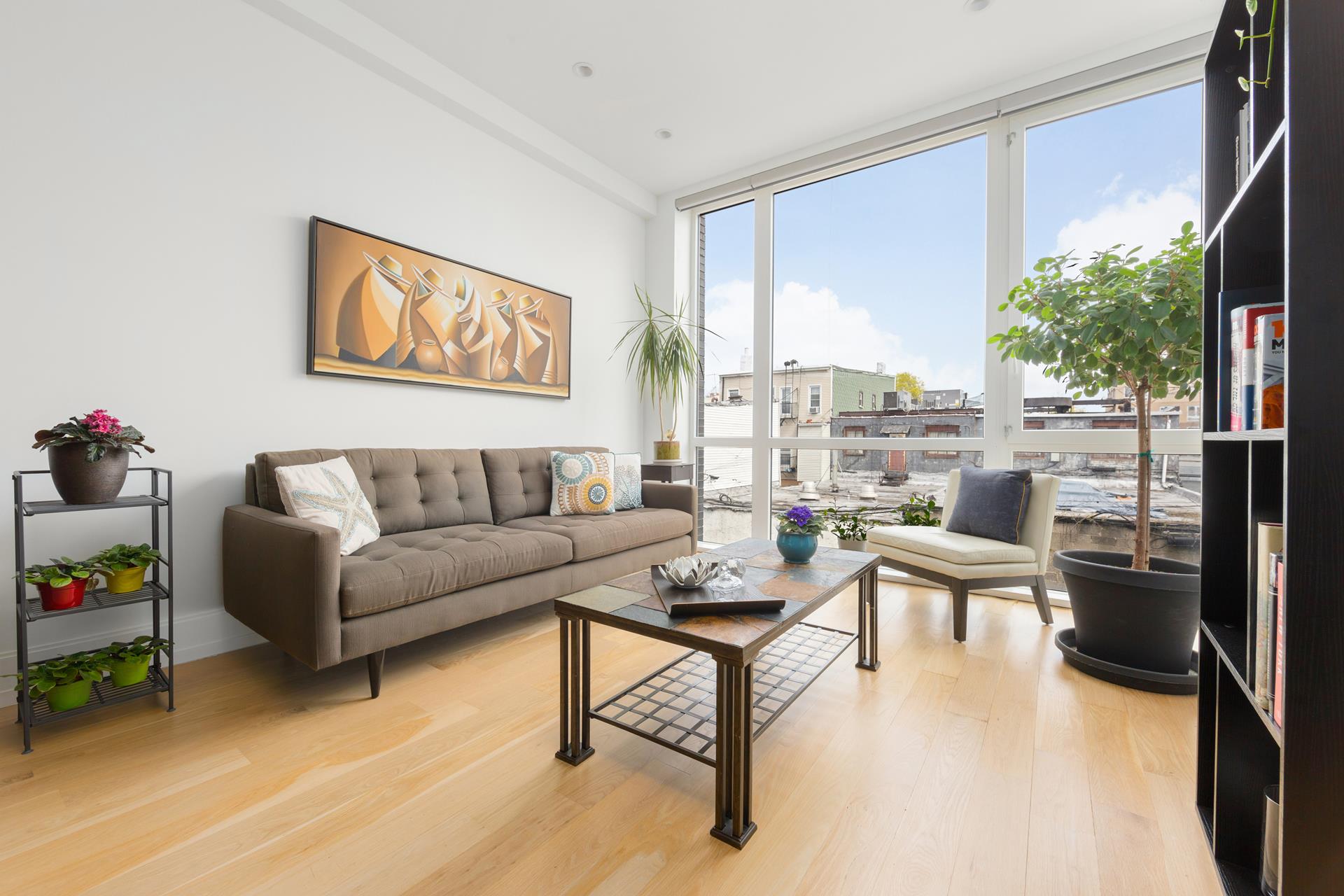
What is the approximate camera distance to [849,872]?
123 centimetres

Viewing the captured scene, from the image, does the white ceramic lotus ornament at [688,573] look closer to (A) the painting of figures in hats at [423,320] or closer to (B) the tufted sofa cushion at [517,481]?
(B) the tufted sofa cushion at [517,481]

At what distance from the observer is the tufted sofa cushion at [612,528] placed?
2834 millimetres

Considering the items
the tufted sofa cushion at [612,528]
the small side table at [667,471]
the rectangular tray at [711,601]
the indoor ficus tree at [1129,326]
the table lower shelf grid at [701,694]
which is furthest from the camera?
the small side table at [667,471]

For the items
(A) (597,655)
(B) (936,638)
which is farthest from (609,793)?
(B) (936,638)

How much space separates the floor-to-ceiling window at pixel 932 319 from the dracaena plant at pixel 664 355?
20 cm

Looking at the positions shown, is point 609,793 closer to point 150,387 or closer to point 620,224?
point 150,387

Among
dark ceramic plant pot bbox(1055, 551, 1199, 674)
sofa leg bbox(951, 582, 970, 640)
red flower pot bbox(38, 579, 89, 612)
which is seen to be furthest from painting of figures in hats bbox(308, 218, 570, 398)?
dark ceramic plant pot bbox(1055, 551, 1199, 674)

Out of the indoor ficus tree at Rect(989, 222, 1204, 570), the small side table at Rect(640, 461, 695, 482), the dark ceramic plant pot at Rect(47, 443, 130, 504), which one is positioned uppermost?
the indoor ficus tree at Rect(989, 222, 1204, 570)

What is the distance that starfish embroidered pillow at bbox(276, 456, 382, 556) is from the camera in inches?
87.6

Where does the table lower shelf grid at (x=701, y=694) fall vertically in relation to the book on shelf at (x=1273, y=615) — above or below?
below

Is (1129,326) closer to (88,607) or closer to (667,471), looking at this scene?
(667,471)

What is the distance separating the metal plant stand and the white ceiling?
94.0 inches

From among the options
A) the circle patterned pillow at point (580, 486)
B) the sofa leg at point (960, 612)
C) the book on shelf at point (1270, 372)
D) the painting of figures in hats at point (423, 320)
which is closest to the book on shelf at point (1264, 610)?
the book on shelf at point (1270, 372)

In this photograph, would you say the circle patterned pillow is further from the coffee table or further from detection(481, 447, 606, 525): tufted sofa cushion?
the coffee table
